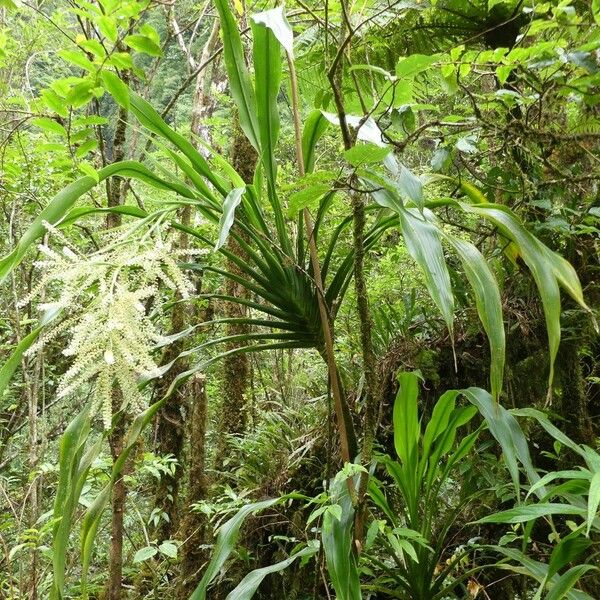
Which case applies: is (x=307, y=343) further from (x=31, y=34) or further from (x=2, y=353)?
(x=31, y=34)

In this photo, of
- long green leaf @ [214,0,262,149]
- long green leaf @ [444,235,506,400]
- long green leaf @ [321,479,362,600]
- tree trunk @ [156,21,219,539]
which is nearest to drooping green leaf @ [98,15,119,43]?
long green leaf @ [214,0,262,149]

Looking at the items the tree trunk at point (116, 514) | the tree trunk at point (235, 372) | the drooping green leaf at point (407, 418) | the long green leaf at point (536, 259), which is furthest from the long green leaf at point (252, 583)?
the tree trunk at point (235, 372)

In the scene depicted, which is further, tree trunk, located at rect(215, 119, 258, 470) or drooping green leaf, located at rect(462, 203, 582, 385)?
tree trunk, located at rect(215, 119, 258, 470)

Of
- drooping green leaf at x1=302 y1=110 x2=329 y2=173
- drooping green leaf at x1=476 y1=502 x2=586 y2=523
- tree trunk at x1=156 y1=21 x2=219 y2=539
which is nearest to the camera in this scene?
drooping green leaf at x1=476 y1=502 x2=586 y2=523

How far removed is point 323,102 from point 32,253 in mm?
2500

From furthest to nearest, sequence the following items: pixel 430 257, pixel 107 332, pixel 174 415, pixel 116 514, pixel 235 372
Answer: pixel 174 415
pixel 235 372
pixel 116 514
pixel 430 257
pixel 107 332

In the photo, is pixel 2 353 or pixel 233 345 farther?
pixel 2 353

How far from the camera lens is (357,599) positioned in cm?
114

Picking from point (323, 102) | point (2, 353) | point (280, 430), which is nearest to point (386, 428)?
point (280, 430)

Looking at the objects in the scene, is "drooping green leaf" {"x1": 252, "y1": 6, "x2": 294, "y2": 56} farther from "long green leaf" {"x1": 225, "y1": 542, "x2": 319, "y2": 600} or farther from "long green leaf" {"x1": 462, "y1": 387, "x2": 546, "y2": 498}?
"long green leaf" {"x1": 225, "y1": 542, "x2": 319, "y2": 600}

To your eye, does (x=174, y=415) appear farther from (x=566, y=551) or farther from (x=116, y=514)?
(x=566, y=551)

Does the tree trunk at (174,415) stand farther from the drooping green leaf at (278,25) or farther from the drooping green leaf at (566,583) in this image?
the drooping green leaf at (566,583)

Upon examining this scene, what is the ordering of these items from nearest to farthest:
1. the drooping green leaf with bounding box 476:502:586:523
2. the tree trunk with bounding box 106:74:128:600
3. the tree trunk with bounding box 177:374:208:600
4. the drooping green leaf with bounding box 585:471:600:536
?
1. the drooping green leaf with bounding box 585:471:600:536
2. the drooping green leaf with bounding box 476:502:586:523
3. the tree trunk with bounding box 106:74:128:600
4. the tree trunk with bounding box 177:374:208:600

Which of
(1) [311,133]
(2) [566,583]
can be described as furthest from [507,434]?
(1) [311,133]
